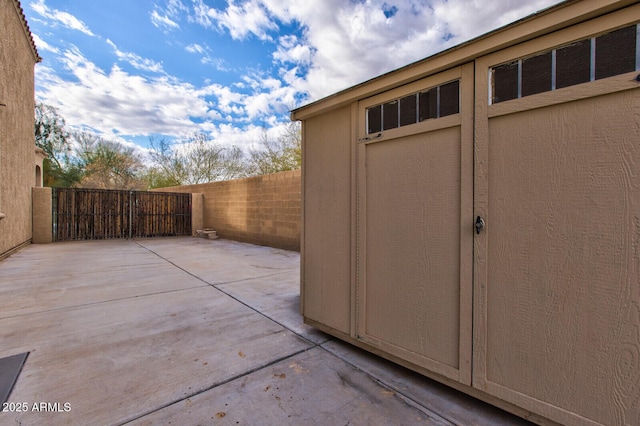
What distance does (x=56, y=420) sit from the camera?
1.39 metres

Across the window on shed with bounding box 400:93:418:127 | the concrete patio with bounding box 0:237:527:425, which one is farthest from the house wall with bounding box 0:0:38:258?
the window on shed with bounding box 400:93:418:127

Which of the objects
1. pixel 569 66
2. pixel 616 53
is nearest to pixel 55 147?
pixel 569 66

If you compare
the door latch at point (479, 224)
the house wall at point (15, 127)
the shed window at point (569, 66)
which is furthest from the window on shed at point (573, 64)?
the house wall at point (15, 127)

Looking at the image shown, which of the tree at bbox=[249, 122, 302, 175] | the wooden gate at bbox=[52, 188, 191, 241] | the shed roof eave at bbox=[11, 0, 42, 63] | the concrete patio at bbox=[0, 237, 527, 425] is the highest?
the shed roof eave at bbox=[11, 0, 42, 63]

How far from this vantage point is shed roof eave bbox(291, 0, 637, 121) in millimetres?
1146

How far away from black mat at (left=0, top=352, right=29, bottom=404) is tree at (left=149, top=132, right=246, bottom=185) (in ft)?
48.5

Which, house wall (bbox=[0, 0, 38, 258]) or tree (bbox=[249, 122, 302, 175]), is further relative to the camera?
tree (bbox=[249, 122, 302, 175])

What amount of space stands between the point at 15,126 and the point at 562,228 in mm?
9772

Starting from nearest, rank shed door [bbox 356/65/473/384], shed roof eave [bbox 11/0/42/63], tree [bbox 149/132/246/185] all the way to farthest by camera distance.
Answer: shed door [bbox 356/65/473/384] → shed roof eave [bbox 11/0/42/63] → tree [bbox 149/132/246/185]


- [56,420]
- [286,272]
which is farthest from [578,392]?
[286,272]

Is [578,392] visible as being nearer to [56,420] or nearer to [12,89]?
[56,420]

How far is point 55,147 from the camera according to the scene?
1625cm

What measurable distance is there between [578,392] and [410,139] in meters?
1.49

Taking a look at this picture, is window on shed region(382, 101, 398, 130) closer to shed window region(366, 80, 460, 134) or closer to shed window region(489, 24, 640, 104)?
shed window region(366, 80, 460, 134)
